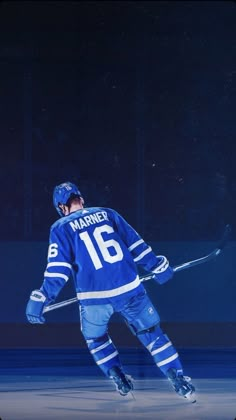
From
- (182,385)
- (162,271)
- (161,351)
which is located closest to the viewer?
(182,385)

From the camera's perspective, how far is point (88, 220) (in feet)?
33.9

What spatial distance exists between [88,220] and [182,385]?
140 cm

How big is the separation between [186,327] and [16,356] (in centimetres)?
215

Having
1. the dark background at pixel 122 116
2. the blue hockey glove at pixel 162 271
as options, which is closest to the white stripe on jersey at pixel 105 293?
the blue hockey glove at pixel 162 271

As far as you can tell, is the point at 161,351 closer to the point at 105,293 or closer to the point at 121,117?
the point at 105,293

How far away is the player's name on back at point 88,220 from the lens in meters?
10.3

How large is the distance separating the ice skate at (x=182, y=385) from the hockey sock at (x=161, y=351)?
40 mm

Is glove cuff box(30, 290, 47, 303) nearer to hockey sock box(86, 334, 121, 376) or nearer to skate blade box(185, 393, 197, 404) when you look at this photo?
hockey sock box(86, 334, 121, 376)

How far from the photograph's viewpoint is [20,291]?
50.3ft

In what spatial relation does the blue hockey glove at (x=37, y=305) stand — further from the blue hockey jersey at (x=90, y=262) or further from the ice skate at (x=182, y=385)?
the ice skate at (x=182, y=385)

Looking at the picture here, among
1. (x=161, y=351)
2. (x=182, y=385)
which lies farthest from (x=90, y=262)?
(x=182, y=385)

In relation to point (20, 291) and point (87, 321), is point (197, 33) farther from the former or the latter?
point (87, 321)

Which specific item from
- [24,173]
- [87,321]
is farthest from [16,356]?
[87,321]

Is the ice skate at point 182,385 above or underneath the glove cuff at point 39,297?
underneath
